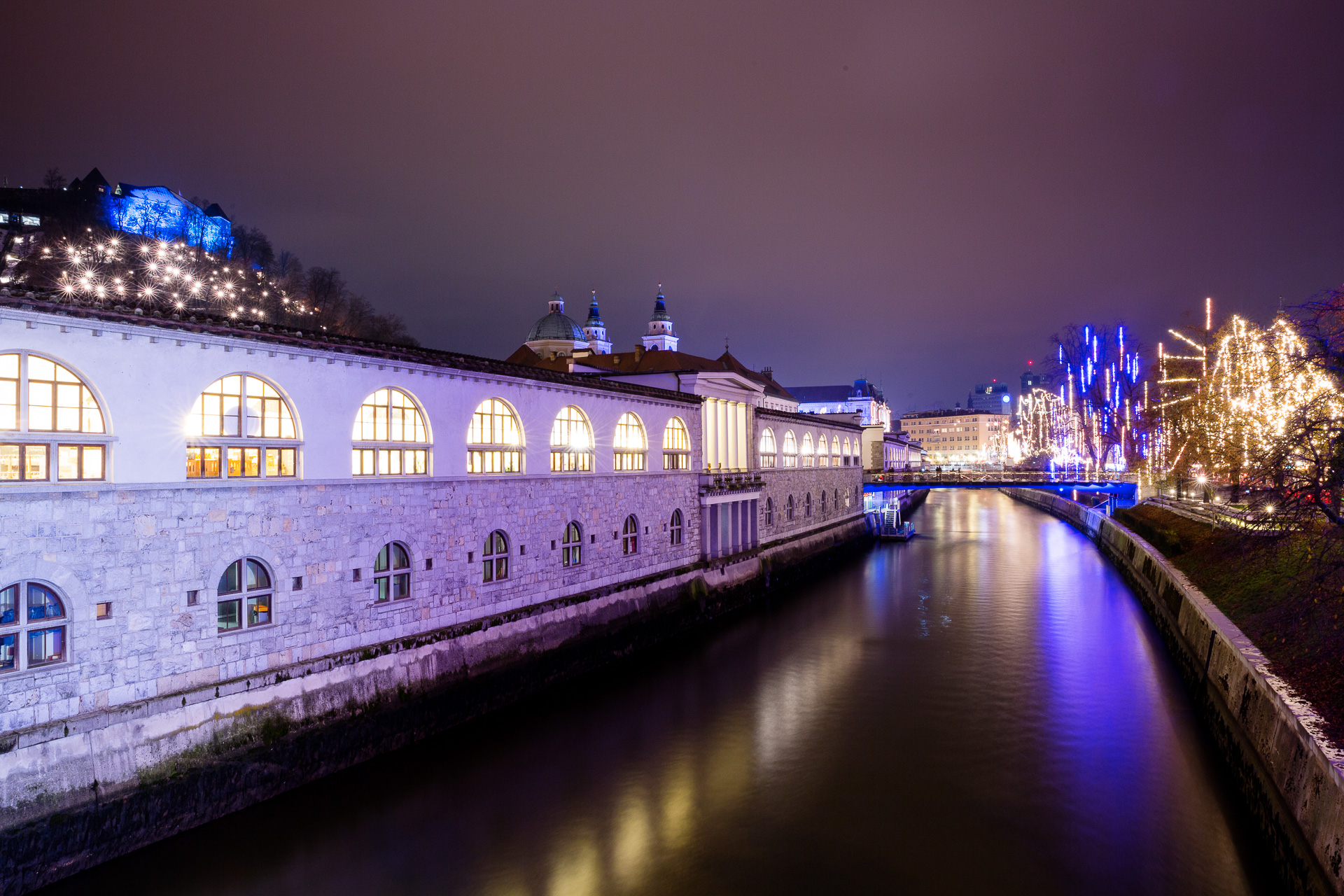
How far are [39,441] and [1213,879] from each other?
20837 mm

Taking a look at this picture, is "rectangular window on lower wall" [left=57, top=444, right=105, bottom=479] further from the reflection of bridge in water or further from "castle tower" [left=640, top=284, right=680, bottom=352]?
"castle tower" [left=640, top=284, right=680, bottom=352]

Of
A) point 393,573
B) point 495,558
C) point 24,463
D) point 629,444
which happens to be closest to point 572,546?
point 495,558

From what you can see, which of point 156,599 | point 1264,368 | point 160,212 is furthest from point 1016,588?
point 160,212

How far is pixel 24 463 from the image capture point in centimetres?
1256

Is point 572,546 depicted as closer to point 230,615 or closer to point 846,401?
point 230,615

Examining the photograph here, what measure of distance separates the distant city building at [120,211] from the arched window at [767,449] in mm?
65773

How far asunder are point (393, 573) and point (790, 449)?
103 ft

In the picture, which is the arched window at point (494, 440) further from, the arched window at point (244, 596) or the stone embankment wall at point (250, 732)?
the arched window at point (244, 596)

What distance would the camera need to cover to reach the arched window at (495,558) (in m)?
21.0

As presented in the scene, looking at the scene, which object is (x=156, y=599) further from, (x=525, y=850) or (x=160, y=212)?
(x=160, y=212)

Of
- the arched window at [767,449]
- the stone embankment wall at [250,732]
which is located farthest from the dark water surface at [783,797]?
the arched window at [767,449]

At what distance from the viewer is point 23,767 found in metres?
12.0

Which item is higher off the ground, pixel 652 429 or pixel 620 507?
pixel 652 429

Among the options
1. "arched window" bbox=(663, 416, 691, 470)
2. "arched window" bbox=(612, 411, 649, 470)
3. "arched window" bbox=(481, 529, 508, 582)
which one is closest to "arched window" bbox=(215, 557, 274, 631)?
"arched window" bbox=(481, 529, 508, 582)
